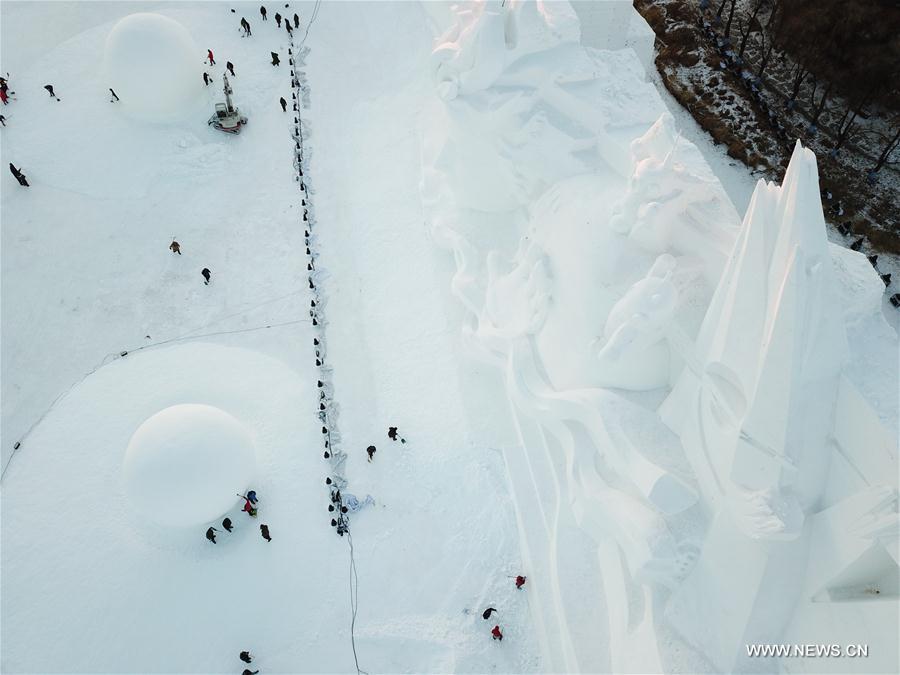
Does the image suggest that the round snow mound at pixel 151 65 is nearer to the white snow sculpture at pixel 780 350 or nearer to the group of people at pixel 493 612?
the group of people at pixel 493 612

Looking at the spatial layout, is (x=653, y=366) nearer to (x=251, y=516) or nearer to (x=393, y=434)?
(x=393, y=434)

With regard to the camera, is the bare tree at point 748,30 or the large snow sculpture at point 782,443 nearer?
the large snow sculpture at point 782,443

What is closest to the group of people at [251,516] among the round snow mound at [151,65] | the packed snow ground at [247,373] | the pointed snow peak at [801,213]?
the packed snow ground at [247,373]

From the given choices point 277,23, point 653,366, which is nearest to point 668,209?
point 653,366

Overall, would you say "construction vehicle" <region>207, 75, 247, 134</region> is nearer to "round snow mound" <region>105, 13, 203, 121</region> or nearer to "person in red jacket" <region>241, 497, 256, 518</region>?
"round snow mound" <region>105, 13, 203, 121</region>

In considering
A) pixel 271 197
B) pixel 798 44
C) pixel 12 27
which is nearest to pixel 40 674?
pixel 271 197

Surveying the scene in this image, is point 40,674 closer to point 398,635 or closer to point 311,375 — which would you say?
point 398,635

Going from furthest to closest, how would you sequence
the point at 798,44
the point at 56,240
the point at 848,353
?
the point at 798,44, the point at 56,240, the point at 848,353

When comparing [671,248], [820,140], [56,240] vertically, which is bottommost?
[56,240]
